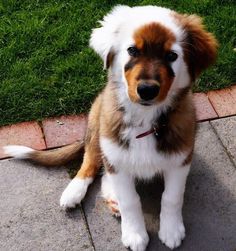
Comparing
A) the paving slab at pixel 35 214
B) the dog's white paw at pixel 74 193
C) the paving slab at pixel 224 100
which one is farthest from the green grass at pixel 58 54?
the dog's white paw at pixel 74 193

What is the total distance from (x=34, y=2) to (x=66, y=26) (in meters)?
0.46

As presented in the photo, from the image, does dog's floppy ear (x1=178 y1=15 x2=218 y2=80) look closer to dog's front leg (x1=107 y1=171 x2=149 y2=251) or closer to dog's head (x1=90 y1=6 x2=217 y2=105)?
dog's head (x1=90 y1=6 x2=217 y2=105)

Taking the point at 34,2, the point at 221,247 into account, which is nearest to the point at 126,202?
the point at 221,247

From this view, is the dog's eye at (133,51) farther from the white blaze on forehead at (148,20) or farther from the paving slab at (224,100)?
the paving slab at (224,100)

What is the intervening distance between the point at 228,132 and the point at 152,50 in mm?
1482

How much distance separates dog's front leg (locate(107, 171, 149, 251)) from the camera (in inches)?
125

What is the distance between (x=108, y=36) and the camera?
109 inches

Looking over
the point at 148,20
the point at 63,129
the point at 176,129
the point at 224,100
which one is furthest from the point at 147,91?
the point at 224,100

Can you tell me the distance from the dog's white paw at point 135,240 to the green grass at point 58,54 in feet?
3.77

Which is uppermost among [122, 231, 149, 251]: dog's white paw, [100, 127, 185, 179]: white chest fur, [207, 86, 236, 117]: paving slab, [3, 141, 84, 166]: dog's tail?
[100, 127, 185, 179]: white chest fur

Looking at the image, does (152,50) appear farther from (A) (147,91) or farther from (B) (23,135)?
(B) (23,135)

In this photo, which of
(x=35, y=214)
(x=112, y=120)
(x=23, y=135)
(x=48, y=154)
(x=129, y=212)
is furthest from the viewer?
(x=23, y=135)

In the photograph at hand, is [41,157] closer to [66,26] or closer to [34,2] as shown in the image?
[66,26]

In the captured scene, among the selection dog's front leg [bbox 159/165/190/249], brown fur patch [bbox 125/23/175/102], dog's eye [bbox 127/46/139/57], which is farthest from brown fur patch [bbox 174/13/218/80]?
dog's front leg [bbox 159/165/190/249]
